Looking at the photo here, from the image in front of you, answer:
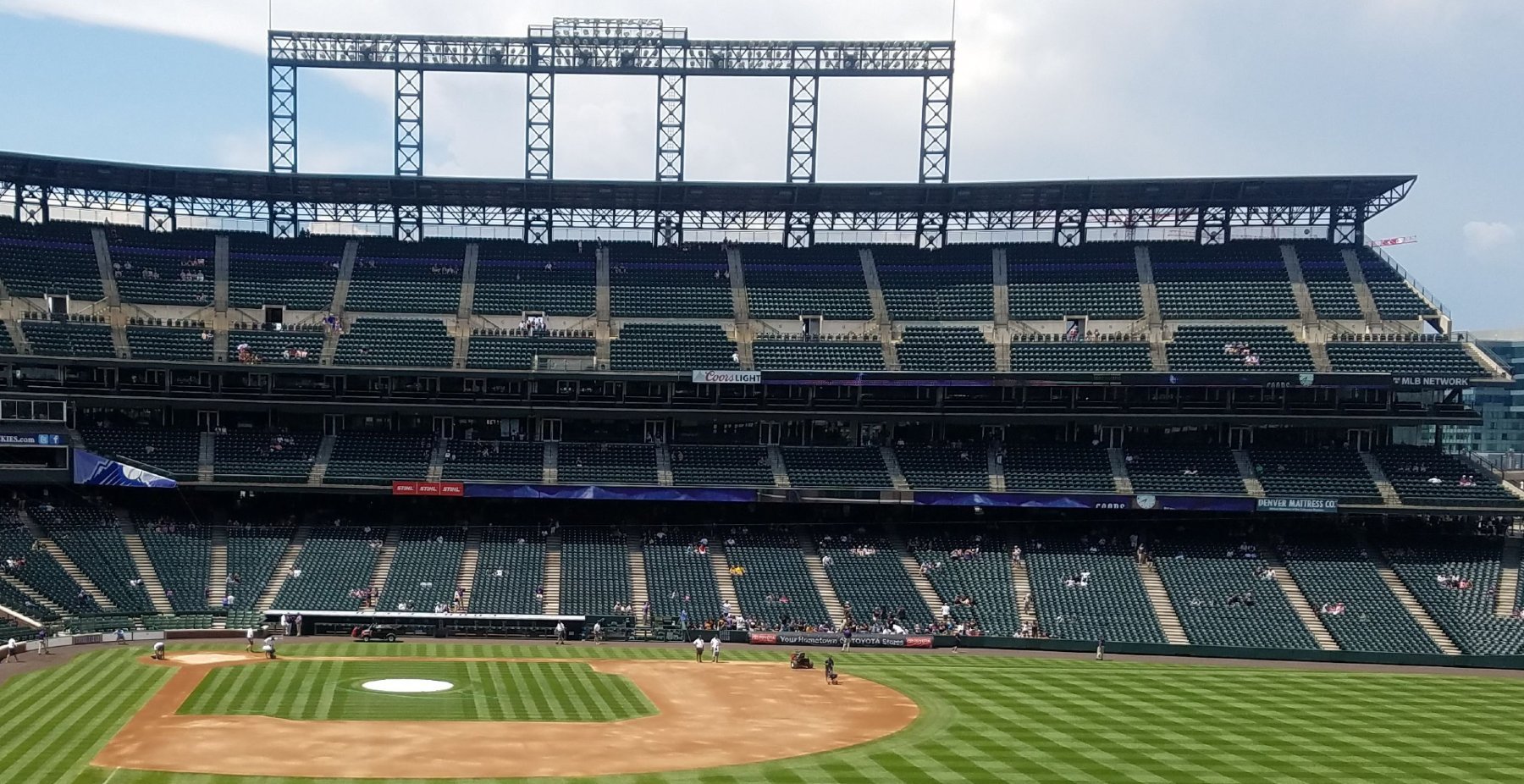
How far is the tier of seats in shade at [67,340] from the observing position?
7325 cm

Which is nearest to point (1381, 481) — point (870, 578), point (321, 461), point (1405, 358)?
point (1405, 358)

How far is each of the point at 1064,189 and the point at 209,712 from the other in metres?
63.2

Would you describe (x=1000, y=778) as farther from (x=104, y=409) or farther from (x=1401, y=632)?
(x=104, y=409)

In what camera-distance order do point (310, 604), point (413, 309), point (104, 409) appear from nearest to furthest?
point (310, 604)
point (104, 409)
point (413, 309)

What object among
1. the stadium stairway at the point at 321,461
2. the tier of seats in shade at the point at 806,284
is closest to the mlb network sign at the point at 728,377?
the tier of seats in shade at the point at 806,284

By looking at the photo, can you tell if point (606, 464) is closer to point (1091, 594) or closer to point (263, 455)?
point (263, 455)

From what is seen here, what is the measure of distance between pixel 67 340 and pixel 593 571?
3465cm

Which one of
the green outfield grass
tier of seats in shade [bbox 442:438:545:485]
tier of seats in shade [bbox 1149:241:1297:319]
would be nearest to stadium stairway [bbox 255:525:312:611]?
tier of seats in shade [bbox 442:438:545:485]

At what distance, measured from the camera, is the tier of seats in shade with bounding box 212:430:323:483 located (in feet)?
240

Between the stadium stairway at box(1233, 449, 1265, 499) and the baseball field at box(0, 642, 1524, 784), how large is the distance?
16.4 m

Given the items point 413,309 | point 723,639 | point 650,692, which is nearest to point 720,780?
point 650,692

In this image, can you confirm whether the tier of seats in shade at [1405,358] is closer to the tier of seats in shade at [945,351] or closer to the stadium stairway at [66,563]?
the tier of seats in shade at [945,351]

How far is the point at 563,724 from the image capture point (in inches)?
1672

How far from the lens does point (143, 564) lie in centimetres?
6812
